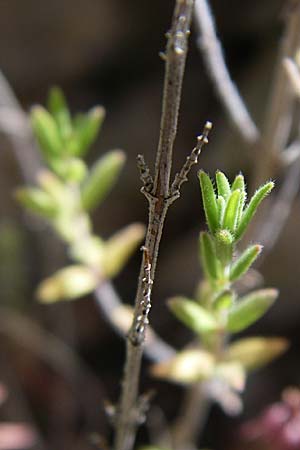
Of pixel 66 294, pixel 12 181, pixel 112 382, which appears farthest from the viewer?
pixel 12 181

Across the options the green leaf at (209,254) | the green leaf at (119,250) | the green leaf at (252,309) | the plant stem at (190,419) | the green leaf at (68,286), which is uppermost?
the green leaf at (119,250)

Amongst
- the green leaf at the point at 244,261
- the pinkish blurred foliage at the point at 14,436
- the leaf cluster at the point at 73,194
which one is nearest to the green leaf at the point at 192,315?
the green leaf at the point at 244,261

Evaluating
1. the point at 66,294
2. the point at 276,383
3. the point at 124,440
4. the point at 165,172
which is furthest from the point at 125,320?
the point at 276,383

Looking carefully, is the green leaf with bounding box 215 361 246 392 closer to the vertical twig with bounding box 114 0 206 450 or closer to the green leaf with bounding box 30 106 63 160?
the vertical twig with bounding box 114 0 206 450

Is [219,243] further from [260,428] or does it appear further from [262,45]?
[262,45]

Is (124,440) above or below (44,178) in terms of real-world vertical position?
below

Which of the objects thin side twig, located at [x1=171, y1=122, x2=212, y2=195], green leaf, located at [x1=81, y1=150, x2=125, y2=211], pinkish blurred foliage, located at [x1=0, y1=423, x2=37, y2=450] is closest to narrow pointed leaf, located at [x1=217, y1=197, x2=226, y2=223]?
thin side twig, located at [x1=171, y1=122, x2=212, y2=195]

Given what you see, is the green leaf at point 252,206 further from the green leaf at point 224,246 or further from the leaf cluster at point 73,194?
the leaf cluster at point 73,194
